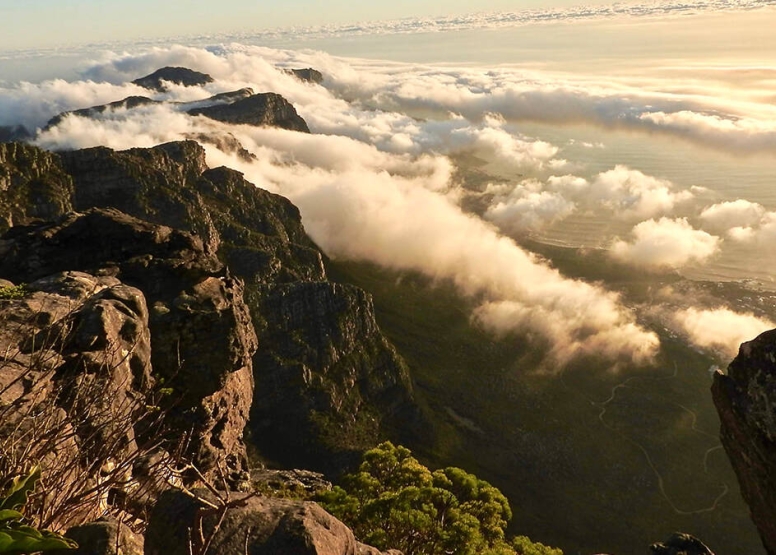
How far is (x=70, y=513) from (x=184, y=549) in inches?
130

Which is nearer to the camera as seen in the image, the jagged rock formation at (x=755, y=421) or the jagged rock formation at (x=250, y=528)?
the jagged rock formation at (x=250, y=528)

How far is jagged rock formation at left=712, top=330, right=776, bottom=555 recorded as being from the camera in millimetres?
23594

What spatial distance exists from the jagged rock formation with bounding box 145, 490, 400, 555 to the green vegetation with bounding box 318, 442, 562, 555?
30604mm

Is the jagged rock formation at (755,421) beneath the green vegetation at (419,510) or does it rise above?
above

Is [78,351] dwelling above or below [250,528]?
below

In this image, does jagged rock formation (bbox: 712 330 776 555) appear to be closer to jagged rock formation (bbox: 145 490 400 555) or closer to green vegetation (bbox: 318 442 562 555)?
jagged rock formation (bbox: 145 490 400 555)

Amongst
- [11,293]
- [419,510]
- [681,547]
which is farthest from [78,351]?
[419,510]

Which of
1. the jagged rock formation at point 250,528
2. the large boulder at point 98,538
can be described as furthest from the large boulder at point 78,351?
the jagged rock formation at point 250,528

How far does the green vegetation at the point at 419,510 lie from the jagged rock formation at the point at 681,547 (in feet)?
58.6

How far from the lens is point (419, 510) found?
5219cm

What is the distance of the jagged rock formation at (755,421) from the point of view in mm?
23594

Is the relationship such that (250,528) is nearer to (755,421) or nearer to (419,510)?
(755,421)

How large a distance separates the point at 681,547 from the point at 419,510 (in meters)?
26.8

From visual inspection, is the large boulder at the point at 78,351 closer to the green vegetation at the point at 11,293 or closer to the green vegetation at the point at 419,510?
the green vegetation at the point at 11,293
